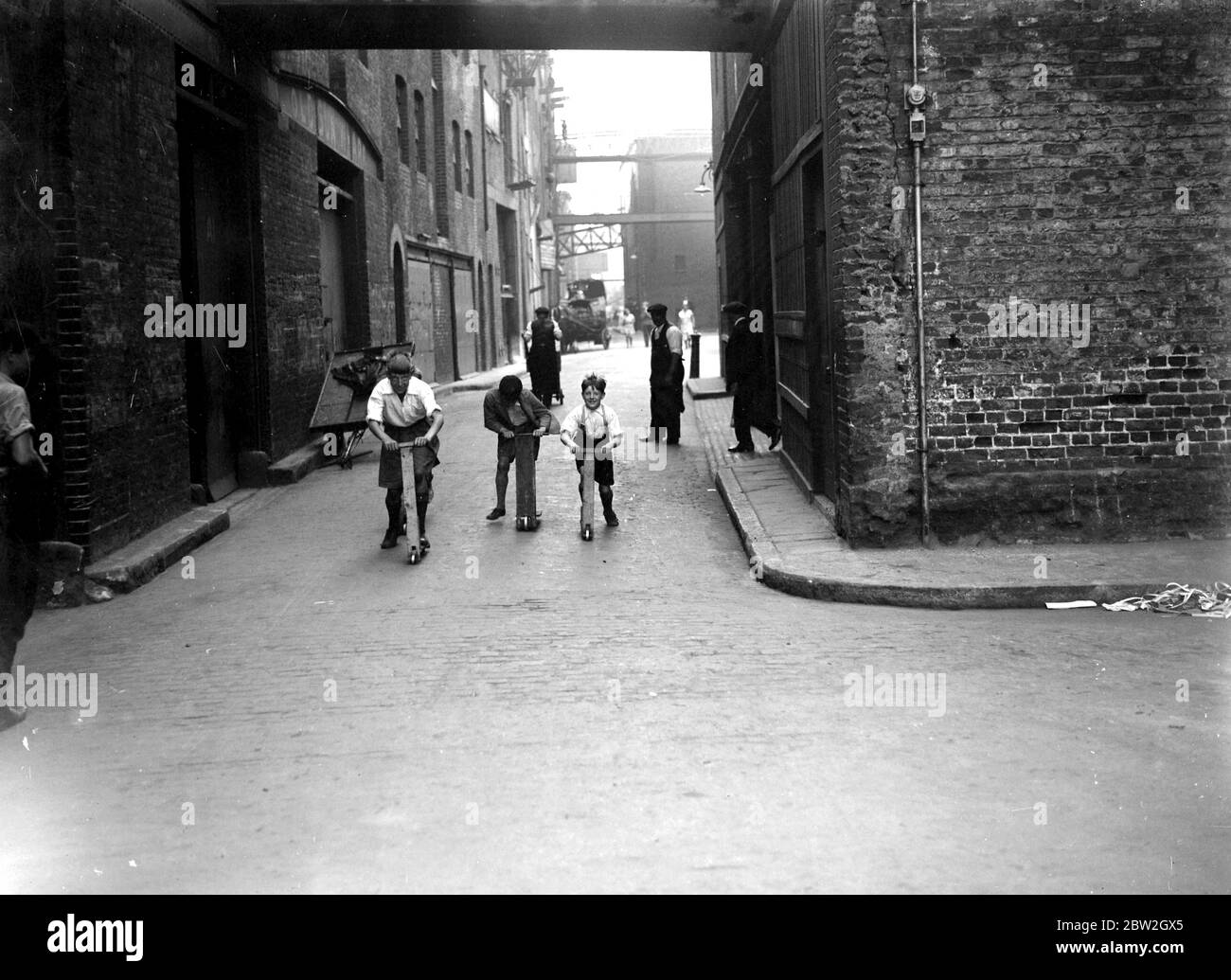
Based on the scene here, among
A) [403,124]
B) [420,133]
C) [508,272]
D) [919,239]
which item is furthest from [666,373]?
[508,272]

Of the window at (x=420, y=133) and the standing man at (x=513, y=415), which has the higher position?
the window at (x=420, y=133)

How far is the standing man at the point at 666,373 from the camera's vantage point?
1623 cm

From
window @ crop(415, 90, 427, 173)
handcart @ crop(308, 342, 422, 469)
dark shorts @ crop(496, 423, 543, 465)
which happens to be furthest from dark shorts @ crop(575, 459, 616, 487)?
window @ crop(415, 90, 427, 173)

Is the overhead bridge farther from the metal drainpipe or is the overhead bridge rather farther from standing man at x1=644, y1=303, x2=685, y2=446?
the metal drainpipe

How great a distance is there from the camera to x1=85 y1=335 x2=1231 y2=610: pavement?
8539mm

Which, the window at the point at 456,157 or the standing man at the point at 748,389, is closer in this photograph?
the standing man at the point at 748,389

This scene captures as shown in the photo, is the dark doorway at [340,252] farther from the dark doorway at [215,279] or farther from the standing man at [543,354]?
the dark doorway at [215,279]

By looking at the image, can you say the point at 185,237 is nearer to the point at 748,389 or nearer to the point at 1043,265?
the point at 748,389

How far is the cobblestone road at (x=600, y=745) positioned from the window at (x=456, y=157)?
79.7 feet

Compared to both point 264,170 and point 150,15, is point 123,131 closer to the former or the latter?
point 150,15

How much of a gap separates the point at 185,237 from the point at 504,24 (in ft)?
12.2

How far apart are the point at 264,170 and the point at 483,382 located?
47.1ft

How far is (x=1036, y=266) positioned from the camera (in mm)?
9812

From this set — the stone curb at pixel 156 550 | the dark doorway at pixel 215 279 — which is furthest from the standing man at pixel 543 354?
the stone curb at pixel 156 550
